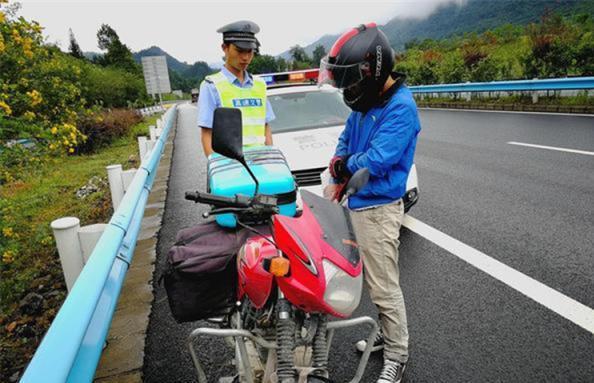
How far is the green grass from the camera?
3252mm

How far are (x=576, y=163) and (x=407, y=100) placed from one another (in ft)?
19.5

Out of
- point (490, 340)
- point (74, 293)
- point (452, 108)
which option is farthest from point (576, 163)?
point (452, 108)

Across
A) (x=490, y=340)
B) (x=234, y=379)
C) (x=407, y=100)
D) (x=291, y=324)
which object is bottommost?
(x=490, y=340)

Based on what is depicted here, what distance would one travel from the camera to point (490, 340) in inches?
108

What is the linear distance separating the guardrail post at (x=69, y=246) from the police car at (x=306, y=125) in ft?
7.87

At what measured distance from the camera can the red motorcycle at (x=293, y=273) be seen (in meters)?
1.53

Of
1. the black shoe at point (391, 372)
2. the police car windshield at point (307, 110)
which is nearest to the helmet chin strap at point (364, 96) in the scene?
the black shoe at point (391, 372)

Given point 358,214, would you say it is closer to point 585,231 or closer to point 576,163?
point 585,231

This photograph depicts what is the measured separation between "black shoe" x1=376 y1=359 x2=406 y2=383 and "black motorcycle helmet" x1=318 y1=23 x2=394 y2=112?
1517 mm

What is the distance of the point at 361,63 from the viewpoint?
213 cm

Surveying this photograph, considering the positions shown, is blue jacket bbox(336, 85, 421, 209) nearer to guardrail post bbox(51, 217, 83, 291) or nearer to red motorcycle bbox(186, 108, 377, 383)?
red motorcycle bbox(186, 108, 377, 383)

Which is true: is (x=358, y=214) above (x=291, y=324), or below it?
above

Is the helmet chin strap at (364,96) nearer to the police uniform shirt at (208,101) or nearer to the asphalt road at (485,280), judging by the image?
the police uniform shirt at (208,101)

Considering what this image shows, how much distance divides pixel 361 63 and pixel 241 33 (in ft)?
4.17
